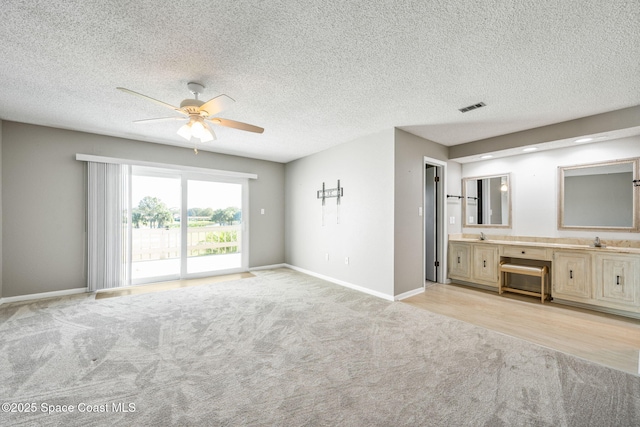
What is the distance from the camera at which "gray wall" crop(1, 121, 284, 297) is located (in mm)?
3643

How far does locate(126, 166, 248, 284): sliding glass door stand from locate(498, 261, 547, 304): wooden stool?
16.1ft

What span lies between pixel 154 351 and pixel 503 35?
3.81m

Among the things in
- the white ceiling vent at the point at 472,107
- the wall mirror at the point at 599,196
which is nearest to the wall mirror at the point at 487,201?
the wall mirror at the point at 599,196

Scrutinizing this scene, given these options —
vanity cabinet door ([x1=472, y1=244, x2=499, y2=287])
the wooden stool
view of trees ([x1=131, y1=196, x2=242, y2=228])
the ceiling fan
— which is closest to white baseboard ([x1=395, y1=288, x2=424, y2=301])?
vanity cabinet door ([x1=472, y1=244, x2=499, y2=287])

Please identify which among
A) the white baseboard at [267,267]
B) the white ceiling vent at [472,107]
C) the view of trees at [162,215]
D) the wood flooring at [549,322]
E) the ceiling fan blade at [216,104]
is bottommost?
the wood flooring at [549,322]

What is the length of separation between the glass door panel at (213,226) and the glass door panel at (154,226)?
23 centimetres

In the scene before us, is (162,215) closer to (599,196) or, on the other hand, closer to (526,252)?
(526,252)

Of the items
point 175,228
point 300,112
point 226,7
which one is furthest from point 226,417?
point 175,228

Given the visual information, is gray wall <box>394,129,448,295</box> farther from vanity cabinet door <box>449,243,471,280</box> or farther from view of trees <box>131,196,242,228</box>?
view of trees <box>131,196,242,228</box>

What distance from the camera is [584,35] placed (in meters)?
1.81

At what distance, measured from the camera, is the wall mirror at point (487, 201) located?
4.54m

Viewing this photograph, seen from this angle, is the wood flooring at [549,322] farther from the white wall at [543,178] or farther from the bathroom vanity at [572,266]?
the white wall at [543,178]

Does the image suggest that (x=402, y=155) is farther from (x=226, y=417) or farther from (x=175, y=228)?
(x=175, y=228)

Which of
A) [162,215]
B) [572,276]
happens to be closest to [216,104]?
[162,215]
